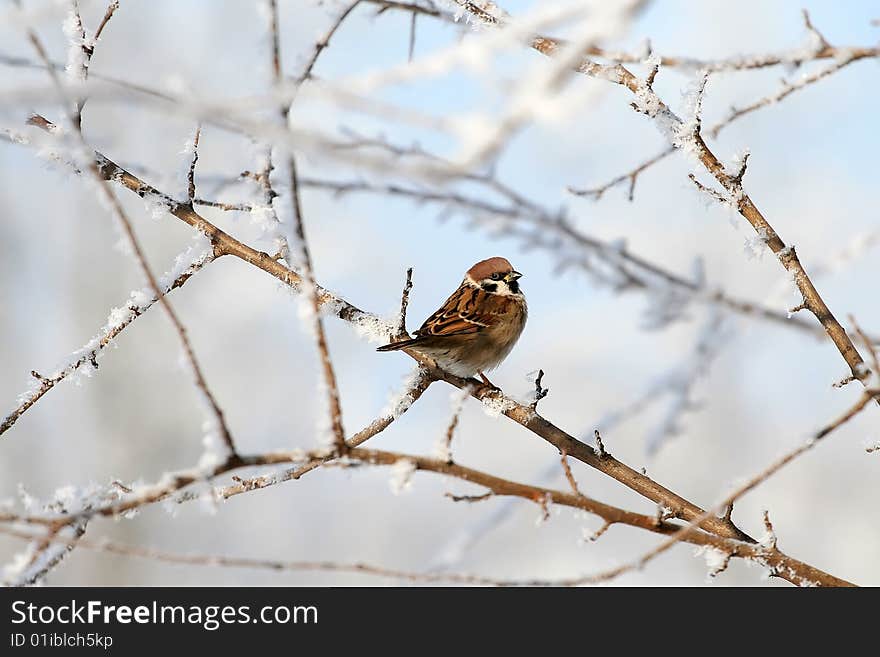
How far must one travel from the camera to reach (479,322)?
3.68 meters

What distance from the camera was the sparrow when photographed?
3.35 metres

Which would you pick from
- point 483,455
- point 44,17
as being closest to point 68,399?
point 483,455

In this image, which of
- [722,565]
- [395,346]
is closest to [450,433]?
[722,565]

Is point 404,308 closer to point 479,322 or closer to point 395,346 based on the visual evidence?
point 395,346

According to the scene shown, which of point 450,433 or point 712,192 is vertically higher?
point 712,192

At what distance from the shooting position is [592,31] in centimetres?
73

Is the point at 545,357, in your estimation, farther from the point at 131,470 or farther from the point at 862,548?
the point at 131,470

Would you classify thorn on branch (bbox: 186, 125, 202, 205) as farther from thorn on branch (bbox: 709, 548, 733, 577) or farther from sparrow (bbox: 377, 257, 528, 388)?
thorn on branch (bbox: 709, 548, 733, 577)

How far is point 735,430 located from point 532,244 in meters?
11.2

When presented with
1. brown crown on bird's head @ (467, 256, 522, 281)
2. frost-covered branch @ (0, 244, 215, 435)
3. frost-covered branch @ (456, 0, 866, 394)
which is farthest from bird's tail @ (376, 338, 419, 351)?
brown crown on bird's head @ (467, 256, 522, 281)

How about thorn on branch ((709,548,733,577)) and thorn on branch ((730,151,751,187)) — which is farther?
thorn on branch ((730,151,751,187))

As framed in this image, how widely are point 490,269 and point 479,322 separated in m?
0.41

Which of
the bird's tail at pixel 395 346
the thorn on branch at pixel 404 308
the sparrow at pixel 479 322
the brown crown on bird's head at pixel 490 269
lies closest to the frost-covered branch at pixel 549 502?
the thorn on branch at pixel 404 308

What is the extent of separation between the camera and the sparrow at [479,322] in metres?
3.35
